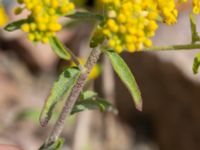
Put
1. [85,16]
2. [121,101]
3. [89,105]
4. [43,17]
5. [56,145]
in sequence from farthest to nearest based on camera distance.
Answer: [121,101] → [89,105] → [56,145] → [85,16] → [43,17]

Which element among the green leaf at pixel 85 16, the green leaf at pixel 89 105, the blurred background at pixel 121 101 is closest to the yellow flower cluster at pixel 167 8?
the green leaf at pixel 85 16

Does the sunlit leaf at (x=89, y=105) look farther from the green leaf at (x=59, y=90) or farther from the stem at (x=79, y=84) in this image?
the green leaf at (x=59, y=90)

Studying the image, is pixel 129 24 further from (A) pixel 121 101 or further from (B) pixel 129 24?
(A) pixel 121 101

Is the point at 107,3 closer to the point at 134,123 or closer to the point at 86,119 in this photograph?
the point at 86,119

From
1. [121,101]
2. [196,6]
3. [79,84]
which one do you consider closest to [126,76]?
[79,84]

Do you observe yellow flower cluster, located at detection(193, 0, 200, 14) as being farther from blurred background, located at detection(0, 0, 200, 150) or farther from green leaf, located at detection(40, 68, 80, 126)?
blurred background, located at detection(0, 0, 200, 150)

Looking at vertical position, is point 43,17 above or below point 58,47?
above
